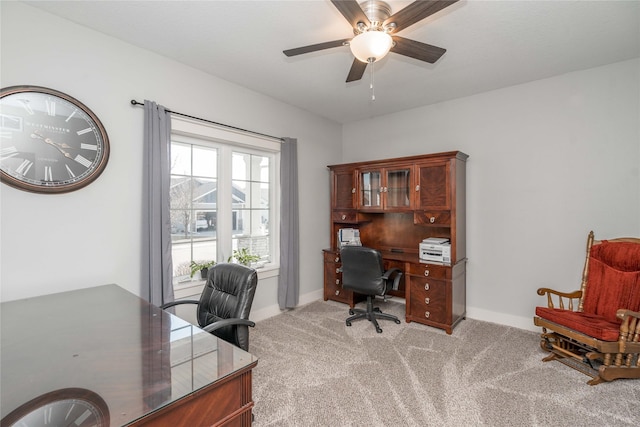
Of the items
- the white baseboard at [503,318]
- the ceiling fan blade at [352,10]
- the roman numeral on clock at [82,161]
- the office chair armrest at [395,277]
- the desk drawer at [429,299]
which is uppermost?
the ceiling fan blade at [352,10]

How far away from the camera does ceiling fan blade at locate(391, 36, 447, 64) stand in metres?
1.91

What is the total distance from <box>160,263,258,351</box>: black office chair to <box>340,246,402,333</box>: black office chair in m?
1.53

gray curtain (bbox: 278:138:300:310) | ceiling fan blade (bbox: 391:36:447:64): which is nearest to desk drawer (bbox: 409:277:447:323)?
gray curtain (bbox: 278:138:300:310)

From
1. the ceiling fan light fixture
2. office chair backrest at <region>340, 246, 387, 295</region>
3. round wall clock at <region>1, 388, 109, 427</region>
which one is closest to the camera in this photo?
round wall clock at <region>1, 388, 109, 427</region>

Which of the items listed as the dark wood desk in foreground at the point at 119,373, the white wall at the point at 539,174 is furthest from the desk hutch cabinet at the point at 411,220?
the dark wood desk in foreground at the point at 119,373

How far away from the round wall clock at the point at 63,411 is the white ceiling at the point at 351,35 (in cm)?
227

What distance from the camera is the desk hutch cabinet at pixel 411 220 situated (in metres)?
3.34

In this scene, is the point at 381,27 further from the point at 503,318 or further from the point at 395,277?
the point at 503,318

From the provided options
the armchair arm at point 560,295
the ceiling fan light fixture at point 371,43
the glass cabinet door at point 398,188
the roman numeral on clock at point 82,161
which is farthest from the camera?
the glass cabinet door at point 398,188

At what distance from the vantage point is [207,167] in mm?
3201

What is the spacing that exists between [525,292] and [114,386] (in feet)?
12.5

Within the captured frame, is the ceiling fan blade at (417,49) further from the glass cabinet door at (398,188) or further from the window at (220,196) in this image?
the window at (220,196)

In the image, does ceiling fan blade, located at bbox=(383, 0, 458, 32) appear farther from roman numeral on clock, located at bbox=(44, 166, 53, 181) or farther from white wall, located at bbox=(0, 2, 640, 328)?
roman numeral on clock, located at bbox=(44, 166, 53, 181)

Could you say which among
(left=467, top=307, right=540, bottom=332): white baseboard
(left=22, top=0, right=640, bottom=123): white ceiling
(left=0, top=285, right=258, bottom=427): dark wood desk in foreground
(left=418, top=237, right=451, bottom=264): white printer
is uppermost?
Answer: (left=22, top=0, right=640, bottom=123): white ceiling
